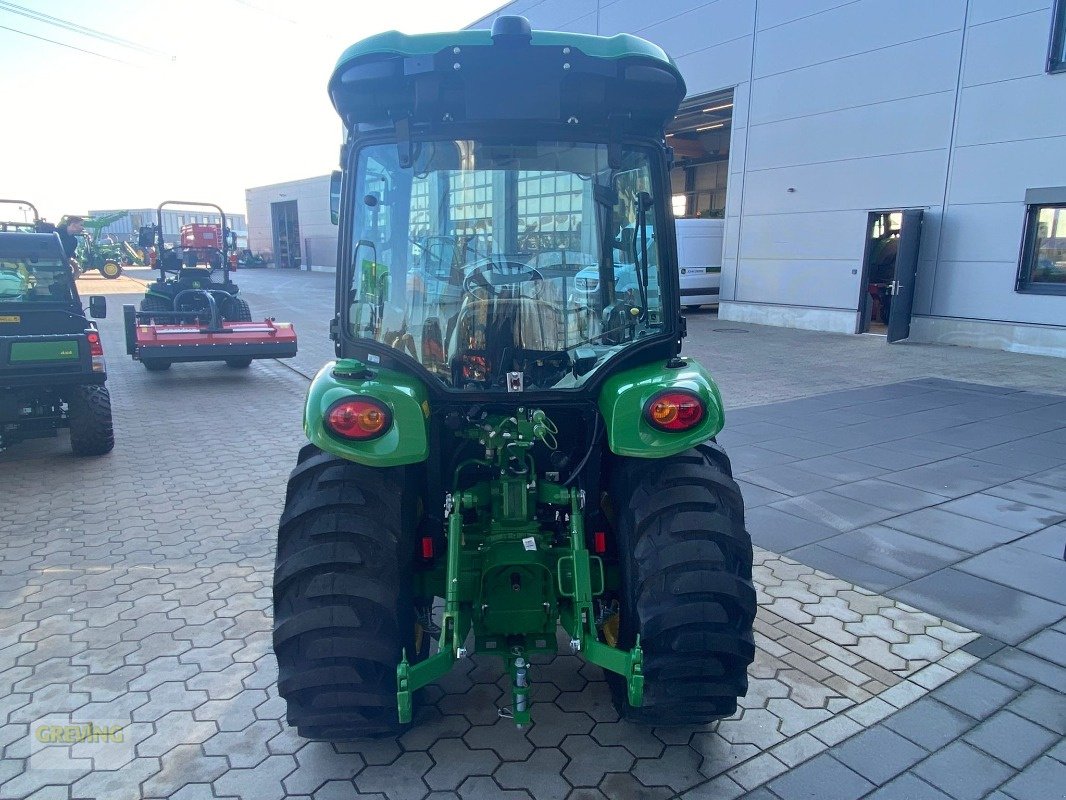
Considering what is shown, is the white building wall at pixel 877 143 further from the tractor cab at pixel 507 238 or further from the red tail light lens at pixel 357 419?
the red tail light lens at pixel 357 419

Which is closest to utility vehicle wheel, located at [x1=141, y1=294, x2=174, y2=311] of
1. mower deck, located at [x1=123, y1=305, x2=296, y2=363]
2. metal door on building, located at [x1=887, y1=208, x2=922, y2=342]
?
mower deck, located at [x1=123, y1=305, x2=296, y2=363]

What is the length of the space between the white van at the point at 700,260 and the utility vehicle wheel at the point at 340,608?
56.3 ft

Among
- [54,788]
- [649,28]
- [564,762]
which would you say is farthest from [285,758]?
[649,28]

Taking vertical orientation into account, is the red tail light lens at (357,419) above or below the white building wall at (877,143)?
below

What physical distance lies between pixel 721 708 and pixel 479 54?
2510mm

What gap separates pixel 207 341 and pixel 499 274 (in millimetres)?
8412

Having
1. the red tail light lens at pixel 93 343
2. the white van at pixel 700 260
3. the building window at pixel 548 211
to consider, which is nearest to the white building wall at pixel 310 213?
the white van at pixel 700 260

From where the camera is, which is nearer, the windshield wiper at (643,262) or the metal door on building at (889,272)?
the windshield wiper at (643,262)

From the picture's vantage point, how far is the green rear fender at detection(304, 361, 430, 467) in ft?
8.45

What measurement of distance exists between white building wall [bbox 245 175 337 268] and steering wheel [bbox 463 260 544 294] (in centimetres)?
3607

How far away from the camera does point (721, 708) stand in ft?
8.49

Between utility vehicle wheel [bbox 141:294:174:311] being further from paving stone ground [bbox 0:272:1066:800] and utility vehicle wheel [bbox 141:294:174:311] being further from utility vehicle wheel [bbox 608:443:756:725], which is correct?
utility vehicle wheel [bbox 608:443:756:725]

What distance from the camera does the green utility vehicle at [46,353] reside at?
620 centimetres

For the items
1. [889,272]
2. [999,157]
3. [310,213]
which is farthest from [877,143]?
[310,213]
